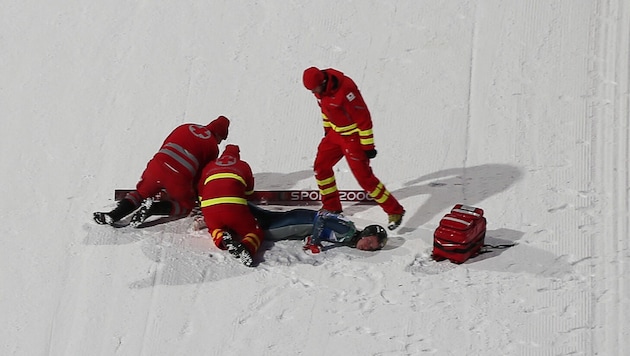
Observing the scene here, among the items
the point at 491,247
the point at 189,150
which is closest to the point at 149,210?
the point at 189,150

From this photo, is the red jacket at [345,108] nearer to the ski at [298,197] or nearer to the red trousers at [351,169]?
the red trousers at [351,169]

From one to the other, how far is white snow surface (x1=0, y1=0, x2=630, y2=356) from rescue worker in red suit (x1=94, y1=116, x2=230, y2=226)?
0.15 m

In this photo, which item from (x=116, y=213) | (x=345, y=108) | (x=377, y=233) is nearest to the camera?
(x=345, y=108)

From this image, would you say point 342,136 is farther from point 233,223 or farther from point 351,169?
point 233,223

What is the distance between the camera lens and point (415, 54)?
10.3 meters

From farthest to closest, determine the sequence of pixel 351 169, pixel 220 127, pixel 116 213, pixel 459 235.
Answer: pixel 220 127
pixel 116 213
pixel 351 169
pixel 459 235

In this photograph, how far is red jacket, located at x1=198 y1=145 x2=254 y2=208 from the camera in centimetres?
797

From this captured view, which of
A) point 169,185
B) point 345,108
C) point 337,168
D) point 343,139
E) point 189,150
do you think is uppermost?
point 345,108

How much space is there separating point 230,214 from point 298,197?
3.06ft

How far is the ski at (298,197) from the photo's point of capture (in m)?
8.68

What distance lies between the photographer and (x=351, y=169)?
26.8ft

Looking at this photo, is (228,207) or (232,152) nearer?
(228,207)

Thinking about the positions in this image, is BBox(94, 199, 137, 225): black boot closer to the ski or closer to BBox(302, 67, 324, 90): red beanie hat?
the ski

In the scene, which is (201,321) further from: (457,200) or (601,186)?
(601,186)
